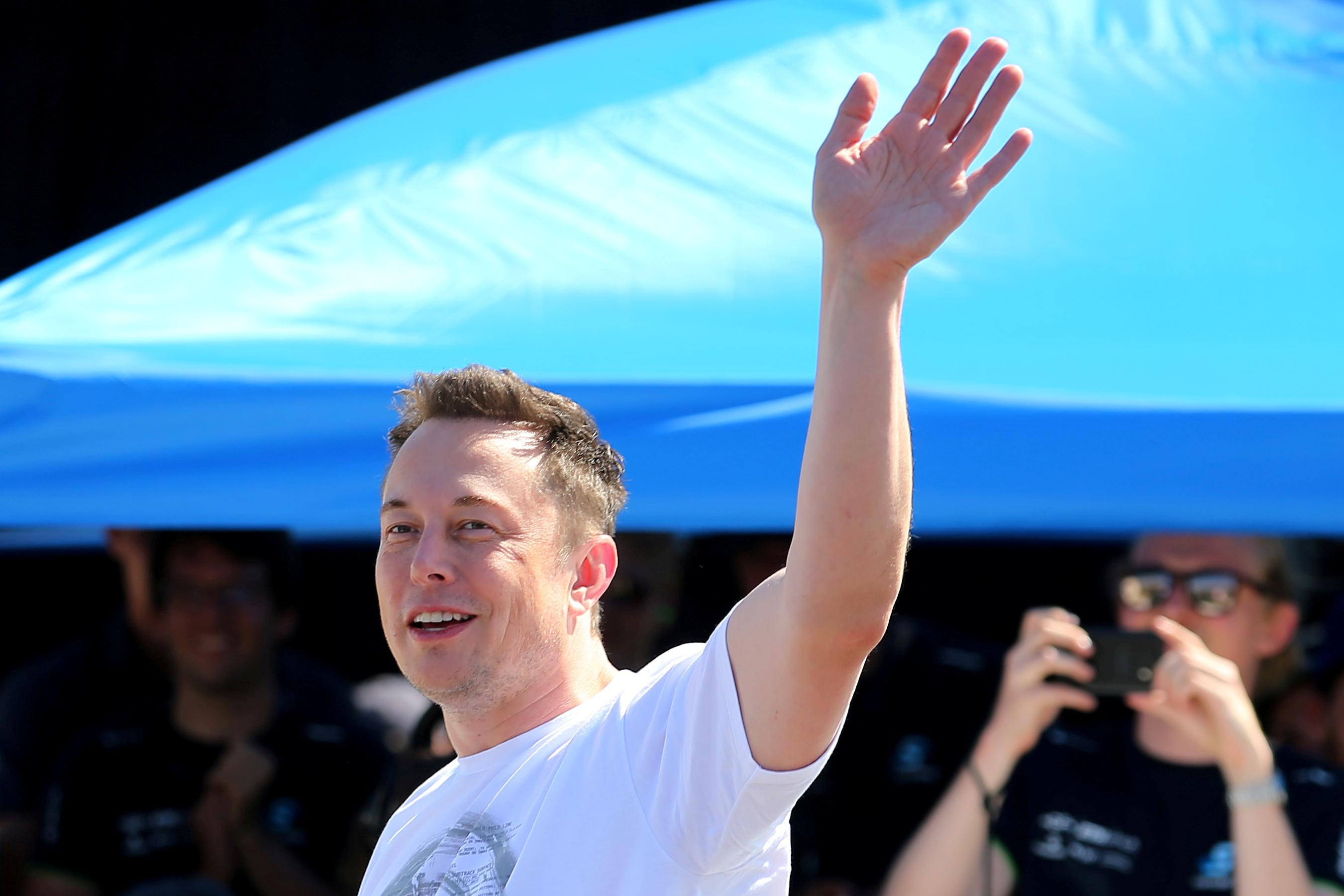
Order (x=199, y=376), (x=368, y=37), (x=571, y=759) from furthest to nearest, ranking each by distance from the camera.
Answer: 1. (x=368, y=37)
2. (x=199, y=376)
3. (x=571, y=759)

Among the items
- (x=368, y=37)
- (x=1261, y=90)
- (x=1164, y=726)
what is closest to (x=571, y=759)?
(x=1164, y=726)

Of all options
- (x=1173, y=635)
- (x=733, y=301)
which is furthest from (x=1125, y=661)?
(x=733, y=301)

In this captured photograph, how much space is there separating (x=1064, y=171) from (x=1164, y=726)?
0.88 metres

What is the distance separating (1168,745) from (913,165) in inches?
51.9

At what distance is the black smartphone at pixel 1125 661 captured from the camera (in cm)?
191

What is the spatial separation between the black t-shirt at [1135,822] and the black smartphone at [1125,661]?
178 millimetres

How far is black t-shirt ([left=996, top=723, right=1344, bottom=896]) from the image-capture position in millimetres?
1910

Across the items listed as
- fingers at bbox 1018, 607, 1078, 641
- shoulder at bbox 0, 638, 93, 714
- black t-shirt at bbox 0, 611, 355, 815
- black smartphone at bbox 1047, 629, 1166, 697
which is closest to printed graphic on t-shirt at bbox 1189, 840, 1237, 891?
black smartphone at bbox 1047, 629, 1166, 697

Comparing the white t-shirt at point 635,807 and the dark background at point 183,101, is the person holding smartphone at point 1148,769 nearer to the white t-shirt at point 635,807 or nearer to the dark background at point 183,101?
the white t-shirt at point 635,807

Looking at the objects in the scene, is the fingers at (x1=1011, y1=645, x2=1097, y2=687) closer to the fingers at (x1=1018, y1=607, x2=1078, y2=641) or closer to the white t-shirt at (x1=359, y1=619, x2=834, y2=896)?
the fingers at (x1=1018, y1=607, x2=1078, y2=641)

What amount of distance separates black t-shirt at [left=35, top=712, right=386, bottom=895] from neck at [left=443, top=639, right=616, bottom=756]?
1.25 meters

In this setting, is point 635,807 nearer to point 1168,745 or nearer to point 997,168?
point 997,168

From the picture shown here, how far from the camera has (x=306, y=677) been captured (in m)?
2.62

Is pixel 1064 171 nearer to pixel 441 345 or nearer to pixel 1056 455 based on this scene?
pixel 1056 455
